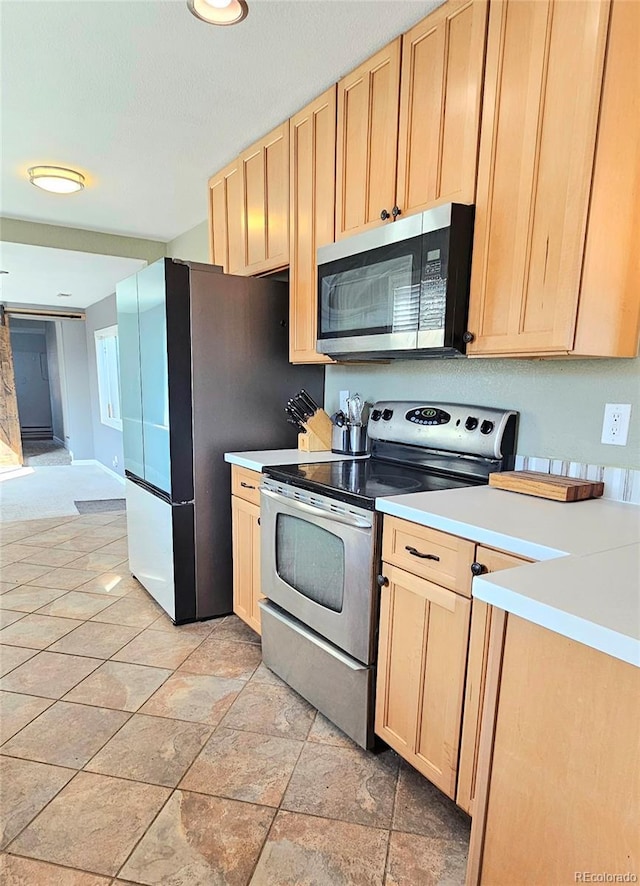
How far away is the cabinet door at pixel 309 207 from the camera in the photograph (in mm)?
2129

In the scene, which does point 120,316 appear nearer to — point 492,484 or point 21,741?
point 21,741

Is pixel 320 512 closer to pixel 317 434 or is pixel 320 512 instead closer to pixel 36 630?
pixel 317 434

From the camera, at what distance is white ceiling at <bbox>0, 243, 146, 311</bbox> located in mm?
4156

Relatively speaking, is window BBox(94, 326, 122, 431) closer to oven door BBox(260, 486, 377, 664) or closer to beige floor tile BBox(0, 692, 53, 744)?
beige floor tile BBox(0, 692, 53, 744)

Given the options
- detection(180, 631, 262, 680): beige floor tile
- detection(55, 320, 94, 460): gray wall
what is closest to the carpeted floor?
detection(55, 320, 94, 460): gray wall

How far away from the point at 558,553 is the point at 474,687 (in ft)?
1.55

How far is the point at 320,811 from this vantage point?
1.47 m

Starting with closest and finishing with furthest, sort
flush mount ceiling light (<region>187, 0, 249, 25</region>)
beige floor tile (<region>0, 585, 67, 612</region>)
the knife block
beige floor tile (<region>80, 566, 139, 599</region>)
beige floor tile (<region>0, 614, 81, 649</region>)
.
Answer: flush mount ceiling light (<region>187, 0, 249, 25</region>) → beige floor tile (<region>0, 614, 81, 649</region>) → the knife block → beige floor tile (<region>0, 585, 67, 612</region>) → beige floor tile (<region>80, 566, 139, 599</region>)

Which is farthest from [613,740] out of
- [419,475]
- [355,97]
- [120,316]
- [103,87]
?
[120,316]

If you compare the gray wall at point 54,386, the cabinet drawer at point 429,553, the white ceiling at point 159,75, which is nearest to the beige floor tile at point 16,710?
the cabinet drawer at point 429,553

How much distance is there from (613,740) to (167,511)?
2.21 m

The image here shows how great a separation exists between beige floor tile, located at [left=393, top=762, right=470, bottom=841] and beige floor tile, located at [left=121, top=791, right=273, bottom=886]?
40cm

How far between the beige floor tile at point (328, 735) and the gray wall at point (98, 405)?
5.22 metres

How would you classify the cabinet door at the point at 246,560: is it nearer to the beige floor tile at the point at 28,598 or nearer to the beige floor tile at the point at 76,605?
the beige floor tile at the point at 76,605
